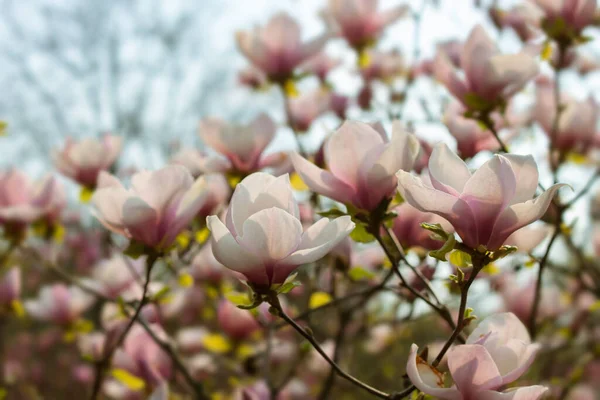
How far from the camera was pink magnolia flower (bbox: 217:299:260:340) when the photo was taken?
1.46 m

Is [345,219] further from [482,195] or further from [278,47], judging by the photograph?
[278,47]

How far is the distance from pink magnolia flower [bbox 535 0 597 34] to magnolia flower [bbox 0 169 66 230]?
1.28 m

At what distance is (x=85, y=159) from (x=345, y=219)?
93cm

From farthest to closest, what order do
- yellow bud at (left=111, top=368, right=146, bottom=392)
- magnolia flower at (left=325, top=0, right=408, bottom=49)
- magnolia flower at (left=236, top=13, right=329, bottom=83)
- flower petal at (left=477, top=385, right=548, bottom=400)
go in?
magnolia flower at (left=325, top=0, right=408, bottom=49) → magnolia flower at (left=236, top=13, right=329, bottom=83) → yellow bud at (left=111, top=368, right=146, bottom=392) → flower petal at (left=477, top=385, right=548, bottom=400)

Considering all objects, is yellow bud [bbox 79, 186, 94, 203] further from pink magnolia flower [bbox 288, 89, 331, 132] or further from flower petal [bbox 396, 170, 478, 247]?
flower petal [bbox 396, 170, 478, 247]

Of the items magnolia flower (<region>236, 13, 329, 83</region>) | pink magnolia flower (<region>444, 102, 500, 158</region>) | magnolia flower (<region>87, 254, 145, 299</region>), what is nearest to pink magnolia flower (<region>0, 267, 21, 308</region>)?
magnolia flower (<region>87, 254, 145, 299</region>)

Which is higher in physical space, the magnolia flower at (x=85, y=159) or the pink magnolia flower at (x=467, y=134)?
the magnolia flower at (x=85, y=159)

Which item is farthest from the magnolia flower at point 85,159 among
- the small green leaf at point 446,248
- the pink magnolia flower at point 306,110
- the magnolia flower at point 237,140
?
the small green leaf at point 446,248

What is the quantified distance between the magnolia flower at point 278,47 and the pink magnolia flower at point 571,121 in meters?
0.62

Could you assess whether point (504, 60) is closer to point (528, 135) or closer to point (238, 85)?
point (528, 135)

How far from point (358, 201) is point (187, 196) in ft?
0.85

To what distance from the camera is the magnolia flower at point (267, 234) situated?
64 centimetres

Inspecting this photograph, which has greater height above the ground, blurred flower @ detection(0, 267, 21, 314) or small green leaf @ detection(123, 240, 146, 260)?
blurred flower @ detection(0, 267, 21, 314)

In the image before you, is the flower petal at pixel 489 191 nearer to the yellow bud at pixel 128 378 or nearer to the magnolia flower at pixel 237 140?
the magnolia flower at pixel 237 140
